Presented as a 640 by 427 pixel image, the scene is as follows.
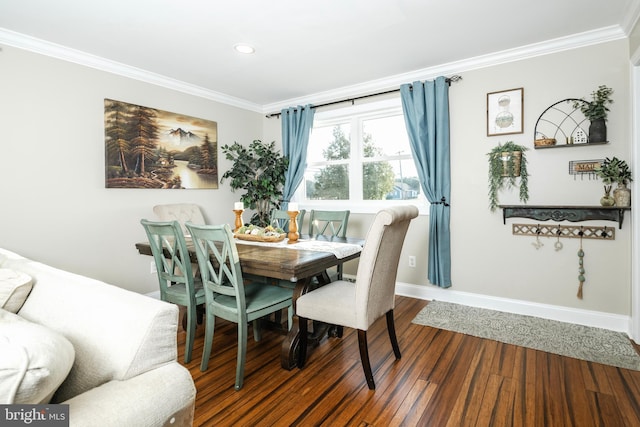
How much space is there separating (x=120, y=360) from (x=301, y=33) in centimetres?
257

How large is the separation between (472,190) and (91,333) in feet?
10.6

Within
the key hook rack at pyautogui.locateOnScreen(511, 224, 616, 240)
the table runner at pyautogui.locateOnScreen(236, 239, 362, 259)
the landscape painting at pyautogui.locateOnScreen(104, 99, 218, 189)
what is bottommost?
the table runner at pyautogui.locateOnScreen(236, 239, 362, 259)

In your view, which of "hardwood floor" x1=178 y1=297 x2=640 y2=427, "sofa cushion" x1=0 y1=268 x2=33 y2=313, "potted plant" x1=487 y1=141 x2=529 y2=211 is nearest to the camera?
"sofa cushion" x1=0 y1=268 x2=33 y2=313

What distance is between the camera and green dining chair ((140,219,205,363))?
2.19 meters

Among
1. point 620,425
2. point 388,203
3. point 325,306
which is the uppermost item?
point 388,203

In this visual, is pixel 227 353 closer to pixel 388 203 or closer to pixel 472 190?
pixel 388 203

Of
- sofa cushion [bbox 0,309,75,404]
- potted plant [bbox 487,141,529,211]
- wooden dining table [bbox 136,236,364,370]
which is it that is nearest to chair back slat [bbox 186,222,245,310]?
wooden dining table [bbox 136,236,364,370]

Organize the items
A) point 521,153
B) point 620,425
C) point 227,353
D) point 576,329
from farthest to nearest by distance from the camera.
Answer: point 521,153, point 576,329, point 227,353, point 620,425

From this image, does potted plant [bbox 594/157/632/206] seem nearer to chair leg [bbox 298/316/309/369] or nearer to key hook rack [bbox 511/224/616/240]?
key hook rack [bbox 511/224/616/240]

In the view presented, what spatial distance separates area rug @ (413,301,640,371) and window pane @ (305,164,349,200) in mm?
1775

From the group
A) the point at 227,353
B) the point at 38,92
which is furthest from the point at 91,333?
the point at 38,92

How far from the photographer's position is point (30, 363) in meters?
0.68

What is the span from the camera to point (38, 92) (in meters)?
2.78

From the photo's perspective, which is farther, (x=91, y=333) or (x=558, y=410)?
(x=558, y=410)
